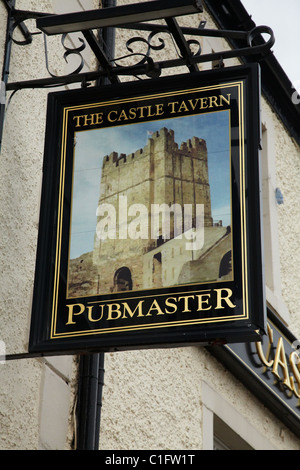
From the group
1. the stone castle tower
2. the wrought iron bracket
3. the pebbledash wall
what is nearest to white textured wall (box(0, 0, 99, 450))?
the pebbledash wall

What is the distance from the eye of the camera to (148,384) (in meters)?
7.10

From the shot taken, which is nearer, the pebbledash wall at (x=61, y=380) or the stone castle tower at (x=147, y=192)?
the stone castle tower at (x=147, y=192)

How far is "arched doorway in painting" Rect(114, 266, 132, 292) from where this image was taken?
5.34 meters

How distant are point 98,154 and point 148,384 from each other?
201cm

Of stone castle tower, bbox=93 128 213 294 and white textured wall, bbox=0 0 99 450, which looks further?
white textured wall, bbox=0 0 99 450

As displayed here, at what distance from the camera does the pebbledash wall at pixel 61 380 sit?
5801 mm

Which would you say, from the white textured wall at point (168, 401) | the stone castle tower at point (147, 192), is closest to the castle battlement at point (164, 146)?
the stone castle tower at point (147, 192)

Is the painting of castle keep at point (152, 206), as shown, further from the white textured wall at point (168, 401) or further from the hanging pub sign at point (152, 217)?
the white textured wall at point (168, 401)

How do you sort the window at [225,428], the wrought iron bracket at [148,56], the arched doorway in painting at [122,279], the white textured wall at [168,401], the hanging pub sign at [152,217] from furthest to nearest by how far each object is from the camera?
1. the window at [225,428]
2. the white textured wall at [168,401]
3. the wrought iron bracket at [148,56]
4. the arched doorway in painting at [122,279]
5. the hanging pub sign at [152,217]

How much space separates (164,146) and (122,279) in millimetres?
847

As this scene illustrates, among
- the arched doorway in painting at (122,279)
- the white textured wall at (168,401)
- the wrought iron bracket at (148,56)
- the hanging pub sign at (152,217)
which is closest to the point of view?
the hanging pub sign at (152,217)

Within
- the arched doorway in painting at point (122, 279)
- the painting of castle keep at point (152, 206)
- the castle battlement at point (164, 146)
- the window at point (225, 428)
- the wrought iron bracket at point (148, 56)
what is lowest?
the arched doorway in painting at point (122, 279)

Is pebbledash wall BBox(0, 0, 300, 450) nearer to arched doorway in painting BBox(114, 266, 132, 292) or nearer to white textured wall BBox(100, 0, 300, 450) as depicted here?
white textured wall BBox(100, 0, 300, 450)

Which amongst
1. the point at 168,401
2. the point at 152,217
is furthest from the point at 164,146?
the point at 168,401
